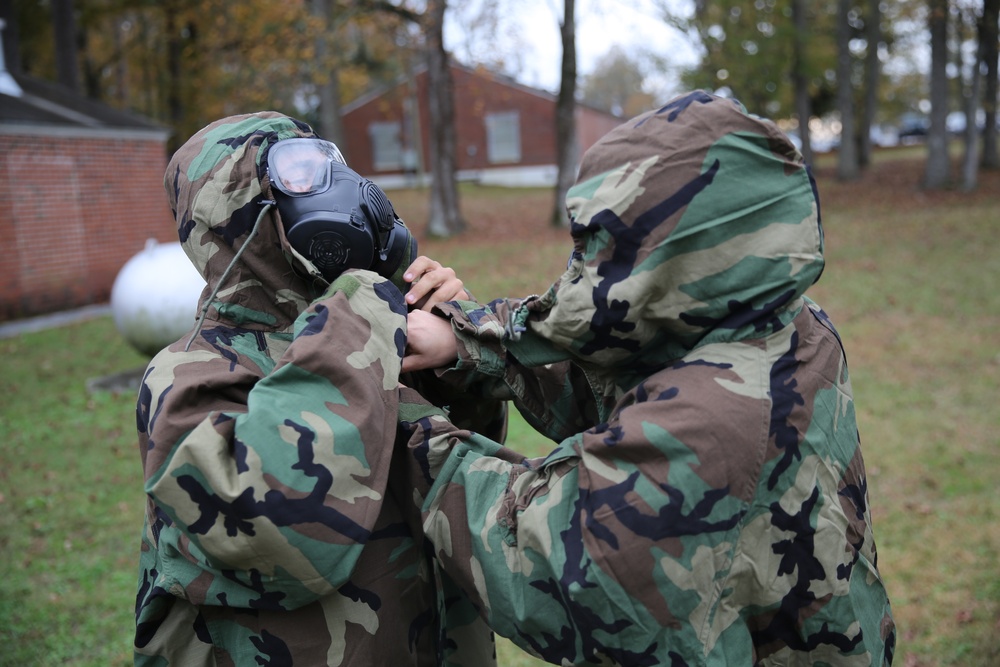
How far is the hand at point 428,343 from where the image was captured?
6.32 ft

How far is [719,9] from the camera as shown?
79.7 ft

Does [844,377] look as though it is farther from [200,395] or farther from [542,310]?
[200,395]

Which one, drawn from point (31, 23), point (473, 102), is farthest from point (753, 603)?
point (473, 102)

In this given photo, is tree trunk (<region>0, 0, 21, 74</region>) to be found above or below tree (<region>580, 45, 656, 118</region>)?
above

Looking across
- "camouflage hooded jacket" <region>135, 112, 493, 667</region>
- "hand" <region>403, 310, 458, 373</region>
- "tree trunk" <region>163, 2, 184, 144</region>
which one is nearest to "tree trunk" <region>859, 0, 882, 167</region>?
"tree trunk" <region>163, 2, 184, 144</region>

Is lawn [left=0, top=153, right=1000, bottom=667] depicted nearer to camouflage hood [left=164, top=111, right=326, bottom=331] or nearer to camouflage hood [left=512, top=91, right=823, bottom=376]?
camouflage hood [left=164, top=111, right=326, bottom=331]

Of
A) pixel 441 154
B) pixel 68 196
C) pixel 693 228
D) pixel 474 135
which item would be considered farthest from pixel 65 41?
pixel 474 135

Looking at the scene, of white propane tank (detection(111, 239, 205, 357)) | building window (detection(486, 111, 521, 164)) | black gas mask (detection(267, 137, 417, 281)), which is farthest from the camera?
building window (detection(486, 111, 521, 164))

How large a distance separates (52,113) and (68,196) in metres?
1.60

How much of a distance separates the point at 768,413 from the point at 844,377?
33 cm

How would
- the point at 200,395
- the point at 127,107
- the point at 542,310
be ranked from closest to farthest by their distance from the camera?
1. the point at 200,395
2. the point at 542,310
3. the point at 127,107

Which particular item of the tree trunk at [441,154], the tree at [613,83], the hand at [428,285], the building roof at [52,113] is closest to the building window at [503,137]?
the tree trunk at [441,154]

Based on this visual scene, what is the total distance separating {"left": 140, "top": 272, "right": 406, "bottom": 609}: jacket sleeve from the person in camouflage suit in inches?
9.0

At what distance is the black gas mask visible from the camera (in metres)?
1.81
